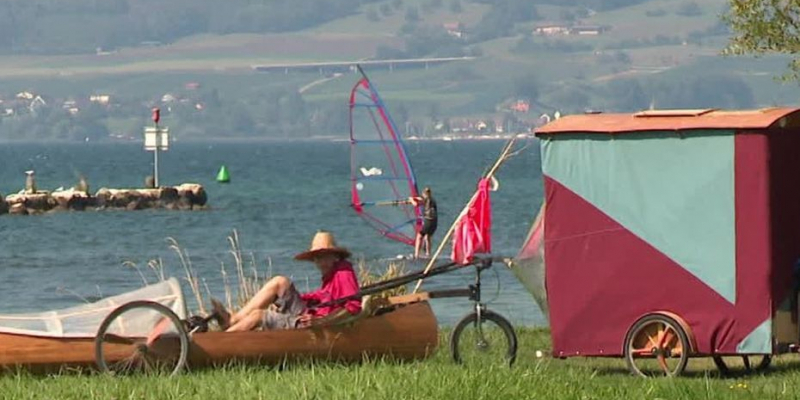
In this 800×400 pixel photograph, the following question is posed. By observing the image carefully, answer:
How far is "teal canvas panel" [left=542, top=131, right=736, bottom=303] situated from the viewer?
1481 centimetres

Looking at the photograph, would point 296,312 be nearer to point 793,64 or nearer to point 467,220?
point 467,220

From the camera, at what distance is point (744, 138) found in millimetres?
14656

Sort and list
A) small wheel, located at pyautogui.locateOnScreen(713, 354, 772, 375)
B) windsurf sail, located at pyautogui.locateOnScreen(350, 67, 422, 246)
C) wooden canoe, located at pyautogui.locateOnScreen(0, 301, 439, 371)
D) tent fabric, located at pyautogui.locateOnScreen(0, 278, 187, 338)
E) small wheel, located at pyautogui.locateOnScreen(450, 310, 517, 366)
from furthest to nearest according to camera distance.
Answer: windsurf sail, located at pyautogui.locateOnScreen(350, 67, 422, 246), small wheel, located at pyautogui.locateOnScreen(713, 354, 772, 375), small wheel, located at pyautogui.locateOnScreen(450, 310, 517, 366), tent fabric, located at pyautogui.locateOnScreen(0, 278, 187, 338), wooden canoe, located at pyautogui.locateOnScreen(0, 301, 439, 371)

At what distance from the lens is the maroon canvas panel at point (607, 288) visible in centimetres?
1498

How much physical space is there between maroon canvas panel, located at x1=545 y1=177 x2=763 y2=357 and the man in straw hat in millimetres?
1548

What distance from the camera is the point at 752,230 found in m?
14.7

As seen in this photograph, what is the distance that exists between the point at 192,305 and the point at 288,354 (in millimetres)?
9439

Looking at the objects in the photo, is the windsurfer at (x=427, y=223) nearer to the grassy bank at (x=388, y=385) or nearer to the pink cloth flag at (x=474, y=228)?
the pink cloth flag at (x=474, y=228)

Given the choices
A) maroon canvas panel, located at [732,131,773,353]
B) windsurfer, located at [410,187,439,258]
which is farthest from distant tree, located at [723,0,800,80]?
windsurfer, located at [410,187,439,258]

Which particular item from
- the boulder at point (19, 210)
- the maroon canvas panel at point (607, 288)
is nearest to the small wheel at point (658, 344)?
the maroon canvas panel at point (607, 288)

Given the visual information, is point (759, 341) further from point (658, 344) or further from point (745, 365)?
point (745, 365)

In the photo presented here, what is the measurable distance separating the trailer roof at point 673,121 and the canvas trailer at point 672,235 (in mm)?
12

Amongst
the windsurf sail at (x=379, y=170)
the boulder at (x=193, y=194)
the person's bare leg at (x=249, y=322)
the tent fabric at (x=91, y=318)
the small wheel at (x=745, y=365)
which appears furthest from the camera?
the boulder at (x=193, y=194)

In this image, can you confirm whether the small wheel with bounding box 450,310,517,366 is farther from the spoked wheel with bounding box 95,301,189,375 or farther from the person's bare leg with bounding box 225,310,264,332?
the spoked wheel with bounding box 95,301,189,375
